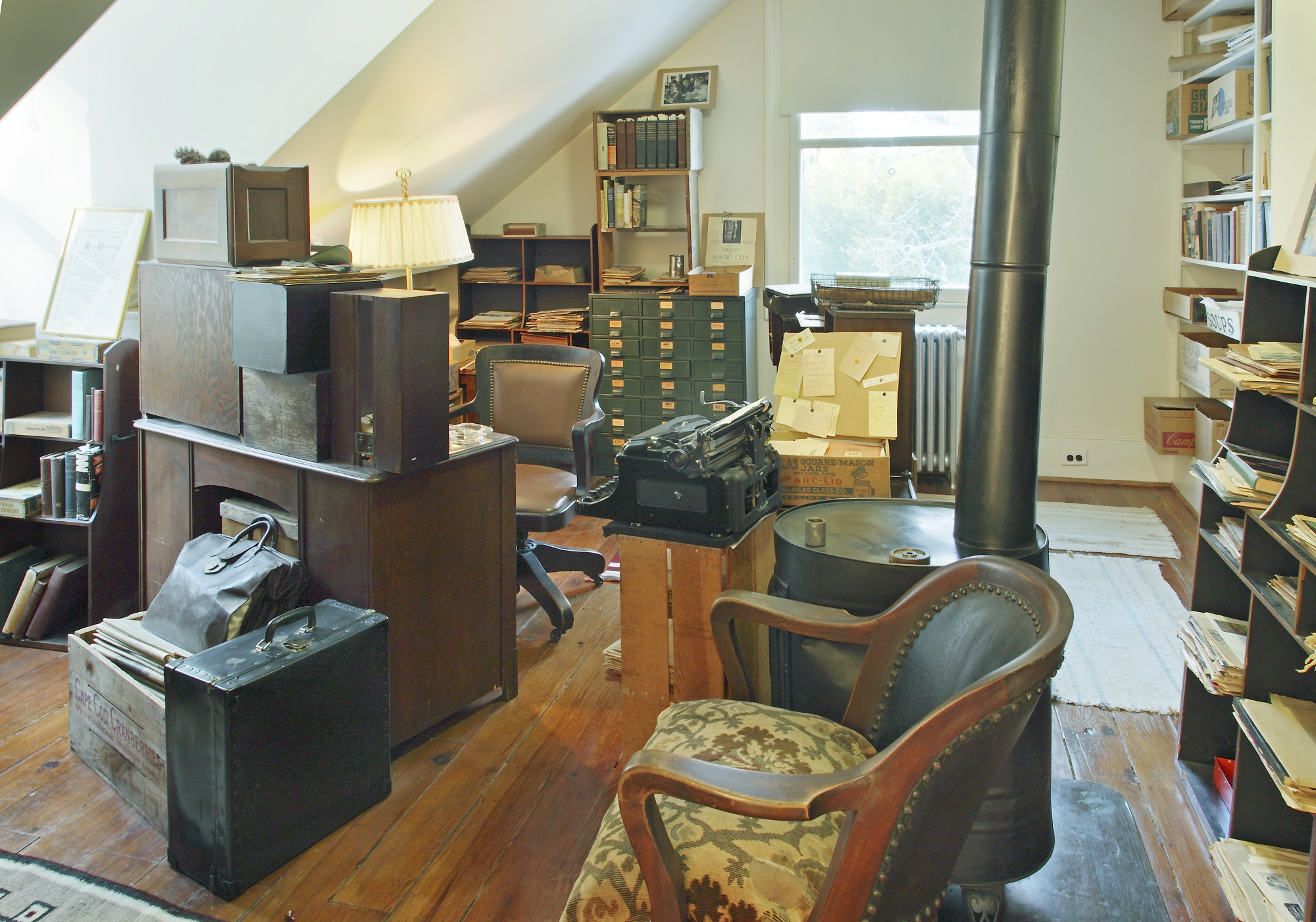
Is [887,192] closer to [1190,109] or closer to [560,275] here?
[1190,109]

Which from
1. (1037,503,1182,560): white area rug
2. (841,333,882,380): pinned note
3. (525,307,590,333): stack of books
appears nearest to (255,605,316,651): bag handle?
(841,333,882,380): pinned note

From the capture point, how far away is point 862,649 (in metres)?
1.97

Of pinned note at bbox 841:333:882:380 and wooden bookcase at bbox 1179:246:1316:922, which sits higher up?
→ pinned note at bbox 841:333:882:380

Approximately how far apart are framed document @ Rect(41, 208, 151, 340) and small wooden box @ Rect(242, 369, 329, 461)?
3.36 ft

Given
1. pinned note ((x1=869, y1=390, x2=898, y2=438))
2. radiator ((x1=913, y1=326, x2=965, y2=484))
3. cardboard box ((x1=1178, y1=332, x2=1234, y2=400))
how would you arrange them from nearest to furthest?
1. pinned note ((x1=869, y1=390, x2=898, y2=438))
2. cardboard box ((x1=1178, y1=332, x2=1234, y2=400))
3. radiator ((x1=913, y1=326, x2=965, y2=484))

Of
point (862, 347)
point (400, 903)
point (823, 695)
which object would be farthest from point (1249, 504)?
point (400, 903)

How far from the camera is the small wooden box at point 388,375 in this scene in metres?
2.29

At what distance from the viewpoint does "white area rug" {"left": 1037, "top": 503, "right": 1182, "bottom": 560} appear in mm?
4180

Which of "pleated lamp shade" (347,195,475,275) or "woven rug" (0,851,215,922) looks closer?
"woven rug" (0,851,215,922)

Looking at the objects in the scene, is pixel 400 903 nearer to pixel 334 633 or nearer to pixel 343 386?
pixel 334 633

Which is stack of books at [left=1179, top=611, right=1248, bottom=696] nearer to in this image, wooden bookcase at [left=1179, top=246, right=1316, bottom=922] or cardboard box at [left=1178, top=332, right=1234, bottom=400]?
wooden bookcase at [left=1179, top=246, right=1316, bottom=922]

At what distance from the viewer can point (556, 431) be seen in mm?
3742

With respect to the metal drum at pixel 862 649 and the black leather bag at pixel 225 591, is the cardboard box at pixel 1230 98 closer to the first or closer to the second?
the metal drum at pixel 862 649

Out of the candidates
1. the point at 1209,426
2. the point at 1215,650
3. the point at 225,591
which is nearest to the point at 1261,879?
the point at 1215,650
